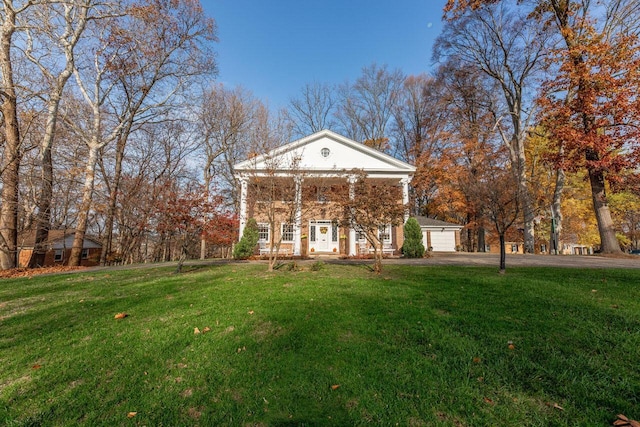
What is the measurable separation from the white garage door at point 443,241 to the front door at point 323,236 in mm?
8318

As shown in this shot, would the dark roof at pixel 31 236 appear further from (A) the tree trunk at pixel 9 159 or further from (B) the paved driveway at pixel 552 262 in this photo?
(B) the paved driveway at pixel 552 262

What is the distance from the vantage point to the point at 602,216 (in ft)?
44.8

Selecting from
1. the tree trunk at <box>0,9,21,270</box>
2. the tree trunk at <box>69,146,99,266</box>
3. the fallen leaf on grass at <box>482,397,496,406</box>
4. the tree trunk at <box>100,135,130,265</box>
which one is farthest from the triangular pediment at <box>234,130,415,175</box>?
the fallen leaf on grass at <box>482,397,496,406</box>

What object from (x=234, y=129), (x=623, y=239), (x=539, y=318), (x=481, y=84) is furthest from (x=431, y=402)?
(x=623, y=239)

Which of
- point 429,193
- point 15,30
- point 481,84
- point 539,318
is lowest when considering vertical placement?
point 539,318

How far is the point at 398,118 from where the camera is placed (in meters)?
30.4

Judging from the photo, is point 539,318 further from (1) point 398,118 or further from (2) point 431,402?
(1) point 398,118

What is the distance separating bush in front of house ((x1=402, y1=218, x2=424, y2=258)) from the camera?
1407cm

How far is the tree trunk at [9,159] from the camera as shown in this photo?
10039 mm

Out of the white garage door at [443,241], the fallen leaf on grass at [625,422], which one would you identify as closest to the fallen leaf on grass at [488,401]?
the fallen leaf on grass at [625,422]

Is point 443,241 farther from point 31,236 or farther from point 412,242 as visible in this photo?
point 31,236

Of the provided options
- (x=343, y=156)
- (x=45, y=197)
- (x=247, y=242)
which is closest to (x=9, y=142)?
(x=45, y=197)

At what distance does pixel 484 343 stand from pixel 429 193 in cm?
2591

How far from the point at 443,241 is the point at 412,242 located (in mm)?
8773
